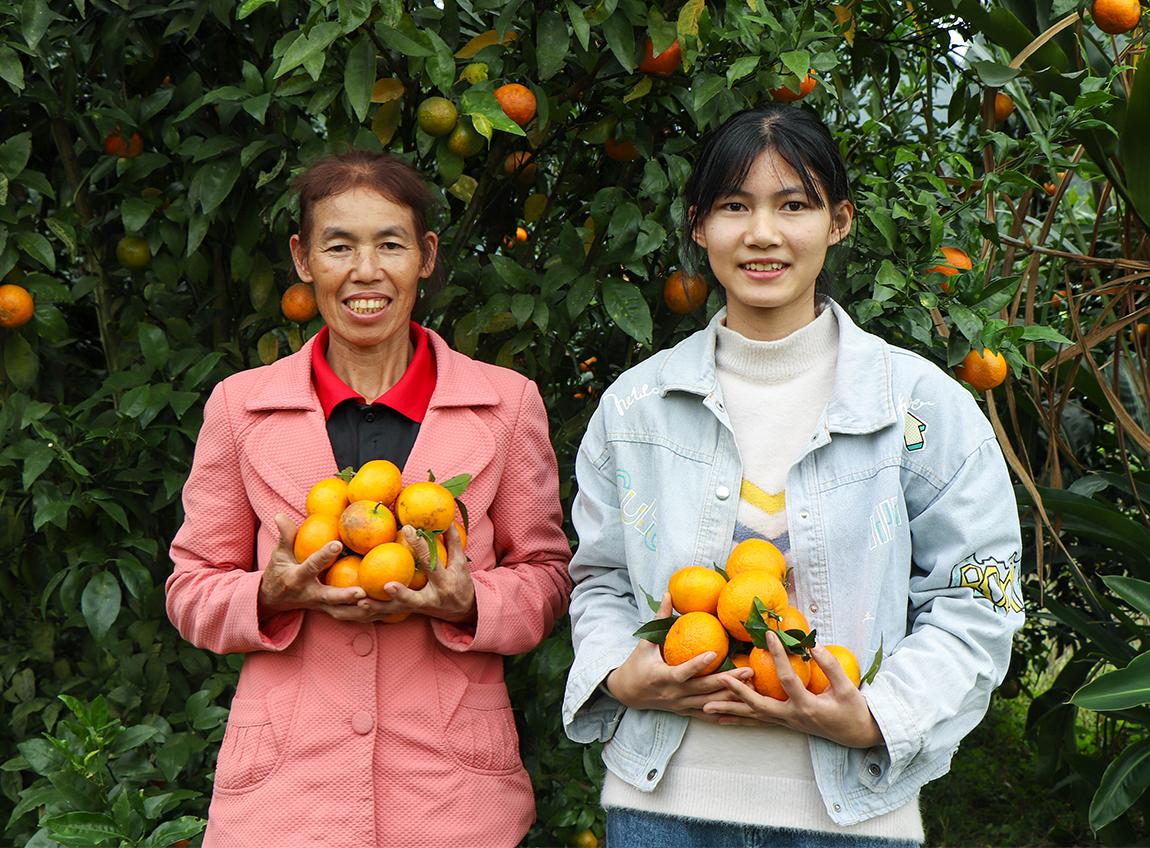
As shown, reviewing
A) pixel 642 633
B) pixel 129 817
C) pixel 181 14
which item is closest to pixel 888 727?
pixel 642 633

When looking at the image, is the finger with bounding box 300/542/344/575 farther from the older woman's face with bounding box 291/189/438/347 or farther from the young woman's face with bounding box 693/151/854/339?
the young woman's face with bounding box 693/151/854/339

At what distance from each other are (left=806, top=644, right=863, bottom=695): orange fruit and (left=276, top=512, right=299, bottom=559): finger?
736mm

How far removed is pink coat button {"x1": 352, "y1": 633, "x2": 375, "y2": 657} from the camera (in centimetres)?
190

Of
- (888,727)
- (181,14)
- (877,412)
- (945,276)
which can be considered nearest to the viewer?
(888,727)

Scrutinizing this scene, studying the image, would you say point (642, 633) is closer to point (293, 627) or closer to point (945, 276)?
point (293, 627)

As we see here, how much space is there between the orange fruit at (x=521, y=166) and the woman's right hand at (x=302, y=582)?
3.44 feet

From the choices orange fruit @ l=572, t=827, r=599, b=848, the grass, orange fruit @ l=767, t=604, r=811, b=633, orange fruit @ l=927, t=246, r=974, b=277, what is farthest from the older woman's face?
the grass

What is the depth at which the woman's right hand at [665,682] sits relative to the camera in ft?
5.08

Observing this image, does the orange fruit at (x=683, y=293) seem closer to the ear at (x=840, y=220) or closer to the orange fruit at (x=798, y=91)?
the orange fruit at (x=798, y=91)

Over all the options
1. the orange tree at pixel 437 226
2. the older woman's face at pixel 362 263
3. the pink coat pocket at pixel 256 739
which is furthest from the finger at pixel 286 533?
the orange tree at pixel 437 226

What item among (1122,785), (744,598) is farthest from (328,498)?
(1122,785)

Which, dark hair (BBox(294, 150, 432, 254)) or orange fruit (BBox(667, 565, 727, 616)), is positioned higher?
dark hair (BBox(294, 150, 432, 254))

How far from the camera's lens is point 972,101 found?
117 inches

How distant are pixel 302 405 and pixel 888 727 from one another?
0.99 metres
